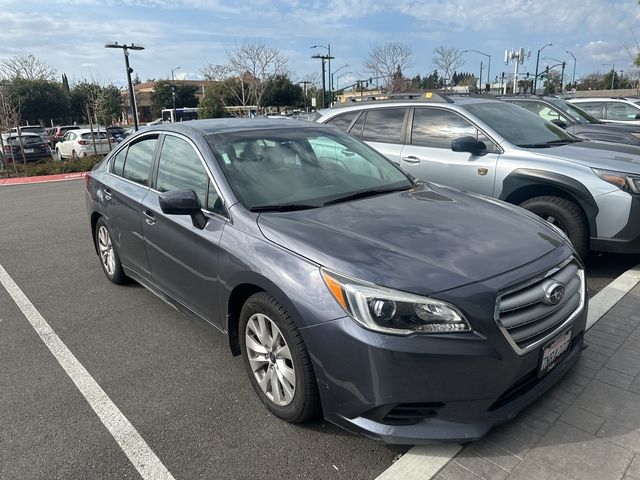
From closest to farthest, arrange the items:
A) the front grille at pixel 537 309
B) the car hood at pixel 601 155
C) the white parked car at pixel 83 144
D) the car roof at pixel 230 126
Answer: the front grille at pixel 537 309
the car roof at pixel 230 126
the car hood at pixel 601 155
the white parked car at pixel 83 144

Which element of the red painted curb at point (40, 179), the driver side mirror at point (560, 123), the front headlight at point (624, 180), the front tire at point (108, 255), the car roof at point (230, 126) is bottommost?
the red painted curb at point (40, 179)

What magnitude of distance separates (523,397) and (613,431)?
1.94 feet

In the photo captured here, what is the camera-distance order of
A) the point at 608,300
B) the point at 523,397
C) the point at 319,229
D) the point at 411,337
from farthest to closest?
the point at 608,300 < the point at 319,229 < the point at 523,397 < the point at 411,337

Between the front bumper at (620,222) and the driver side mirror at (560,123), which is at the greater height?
the driver side mirror at (560,123)

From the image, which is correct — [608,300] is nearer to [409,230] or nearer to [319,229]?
[409,230]

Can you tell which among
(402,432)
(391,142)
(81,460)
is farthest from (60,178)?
(402,432)

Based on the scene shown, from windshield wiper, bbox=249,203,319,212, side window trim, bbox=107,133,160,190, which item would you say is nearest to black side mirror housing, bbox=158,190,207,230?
windshield wiper, bbox=249,203,319,212

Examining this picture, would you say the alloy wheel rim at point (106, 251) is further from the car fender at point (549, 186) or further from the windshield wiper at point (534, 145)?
the windshield wiper at point (534, 145)

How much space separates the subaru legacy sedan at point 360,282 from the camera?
2.29 meters

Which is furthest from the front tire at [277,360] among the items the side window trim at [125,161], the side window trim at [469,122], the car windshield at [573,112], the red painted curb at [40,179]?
the red painted curb at [40,179]

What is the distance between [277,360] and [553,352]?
1.46 metres

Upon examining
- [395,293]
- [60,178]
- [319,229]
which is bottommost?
[60,178]

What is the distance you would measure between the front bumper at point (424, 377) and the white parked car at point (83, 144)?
21.2m

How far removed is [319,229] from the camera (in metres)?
2.80
